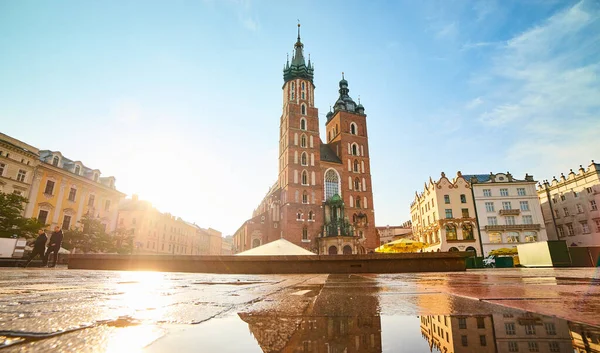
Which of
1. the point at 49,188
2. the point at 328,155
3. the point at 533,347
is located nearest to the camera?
the point at 533,347

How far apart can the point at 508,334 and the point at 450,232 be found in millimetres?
43439

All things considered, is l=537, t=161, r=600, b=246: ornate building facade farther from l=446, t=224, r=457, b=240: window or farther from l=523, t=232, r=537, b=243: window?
l=446, t=224, r=457, b=240: window

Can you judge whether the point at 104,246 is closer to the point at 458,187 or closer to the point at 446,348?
the point at 446,348

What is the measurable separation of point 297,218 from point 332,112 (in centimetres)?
2347

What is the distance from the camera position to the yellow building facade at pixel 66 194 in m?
26.6

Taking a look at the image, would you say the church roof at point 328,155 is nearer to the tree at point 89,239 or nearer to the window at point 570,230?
the tree at point 89,239

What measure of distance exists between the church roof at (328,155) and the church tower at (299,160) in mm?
2808

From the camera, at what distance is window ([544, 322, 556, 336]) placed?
42.4 inches

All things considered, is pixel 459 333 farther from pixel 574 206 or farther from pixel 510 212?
pixel 574 206

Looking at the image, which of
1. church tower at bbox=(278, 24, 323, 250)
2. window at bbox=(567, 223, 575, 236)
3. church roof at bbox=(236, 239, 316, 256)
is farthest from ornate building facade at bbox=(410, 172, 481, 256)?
church roof at bbox=(236, 239, 316, 256)

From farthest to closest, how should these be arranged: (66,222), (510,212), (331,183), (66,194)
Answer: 1. (331,183)
2. (510,212)
3. (66,194)
4. (66,222)

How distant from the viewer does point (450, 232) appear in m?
39.7

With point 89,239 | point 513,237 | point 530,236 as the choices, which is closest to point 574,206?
point 530,236

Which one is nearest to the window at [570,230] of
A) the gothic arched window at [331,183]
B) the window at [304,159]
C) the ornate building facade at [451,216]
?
the ornate building facade at [451,216]
